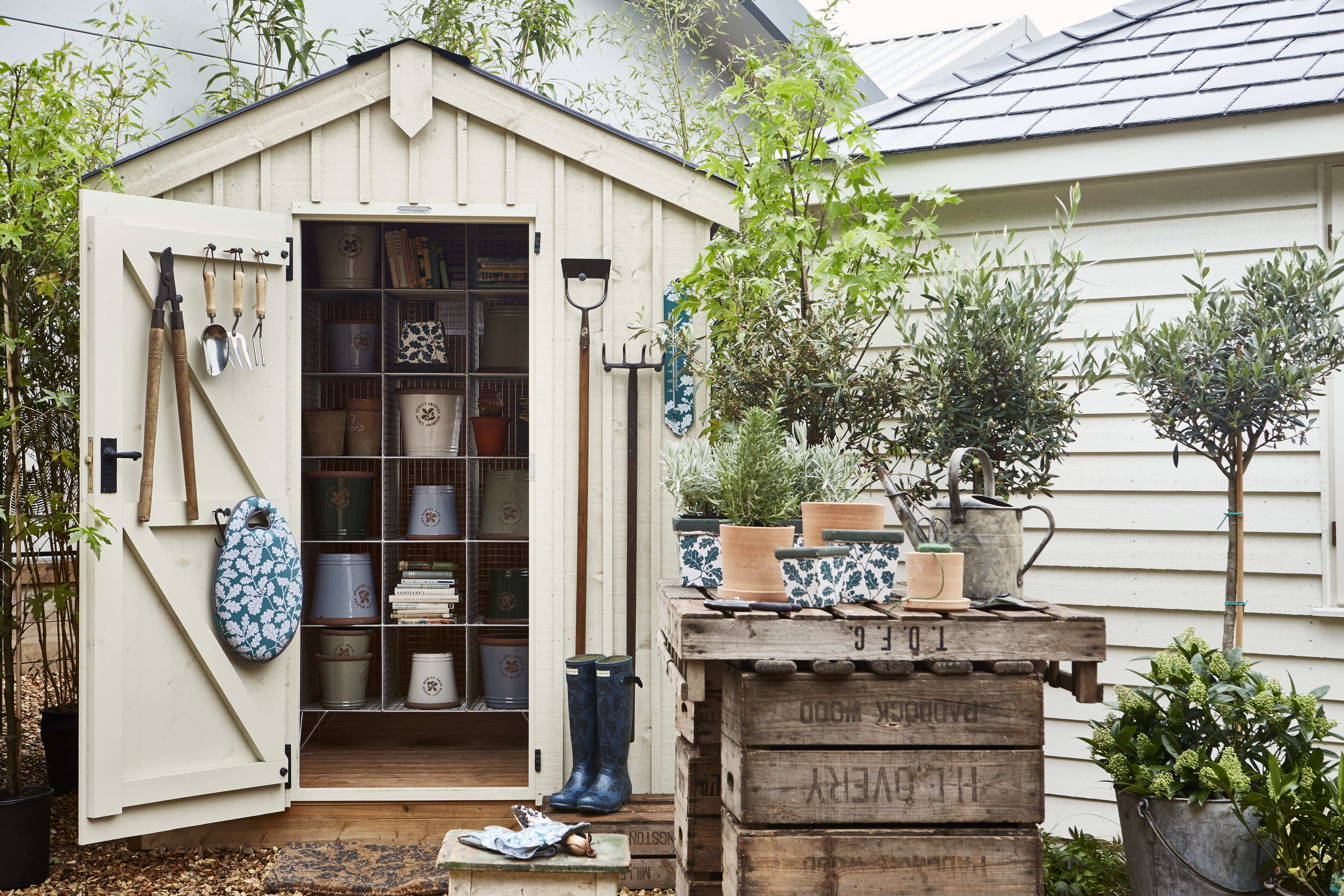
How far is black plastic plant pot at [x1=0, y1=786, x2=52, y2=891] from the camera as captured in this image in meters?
3.12

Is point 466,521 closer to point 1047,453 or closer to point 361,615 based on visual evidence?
point 361,615

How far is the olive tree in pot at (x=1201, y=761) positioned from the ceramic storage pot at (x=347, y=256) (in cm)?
354

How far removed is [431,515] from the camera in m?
4.56

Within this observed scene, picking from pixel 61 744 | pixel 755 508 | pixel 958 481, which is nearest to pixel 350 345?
pixel 61 744

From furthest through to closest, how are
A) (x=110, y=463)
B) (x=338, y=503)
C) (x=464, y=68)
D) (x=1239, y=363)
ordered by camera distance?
1. (x=338, y=503)
2. (x=464, y=68)
3. (x=110, y=463)
4. (x=1239, y=363)

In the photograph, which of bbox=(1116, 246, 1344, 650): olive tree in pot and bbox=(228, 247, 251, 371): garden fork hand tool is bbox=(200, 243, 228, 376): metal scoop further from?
bbox=(1116, 246, 1344, 650): olive tree in pot

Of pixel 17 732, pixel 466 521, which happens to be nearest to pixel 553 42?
pixel 466 521

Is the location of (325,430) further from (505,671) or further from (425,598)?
(505,671)

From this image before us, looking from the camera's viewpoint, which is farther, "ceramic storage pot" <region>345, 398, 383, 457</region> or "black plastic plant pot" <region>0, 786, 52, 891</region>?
"ceramic storage pot" <region>345, 398, 383, 457</region>

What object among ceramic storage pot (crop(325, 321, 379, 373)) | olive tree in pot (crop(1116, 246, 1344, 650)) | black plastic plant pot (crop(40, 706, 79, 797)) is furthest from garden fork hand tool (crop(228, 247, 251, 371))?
olive tree in pot (crop(1116, 246, 1344, 650))

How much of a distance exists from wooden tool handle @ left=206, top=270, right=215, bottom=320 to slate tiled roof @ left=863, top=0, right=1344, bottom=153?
2.47 m

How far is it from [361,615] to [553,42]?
131 inches

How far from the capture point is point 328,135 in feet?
11.7

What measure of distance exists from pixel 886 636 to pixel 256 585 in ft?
7.60
